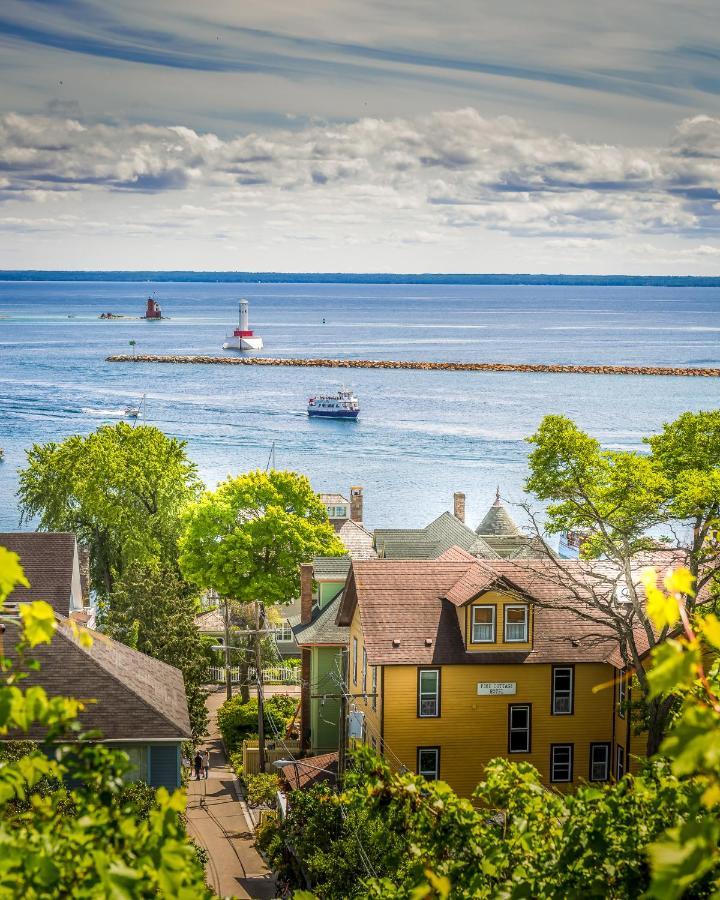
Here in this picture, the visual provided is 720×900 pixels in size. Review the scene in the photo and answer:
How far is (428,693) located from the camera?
3478 centimetres

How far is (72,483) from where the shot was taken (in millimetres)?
59219

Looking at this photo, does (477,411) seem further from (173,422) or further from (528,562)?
(528,562)

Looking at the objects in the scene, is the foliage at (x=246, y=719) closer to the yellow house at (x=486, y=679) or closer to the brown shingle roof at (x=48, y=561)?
the yellow house at (x=486, y=679)

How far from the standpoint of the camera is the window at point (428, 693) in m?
34.8

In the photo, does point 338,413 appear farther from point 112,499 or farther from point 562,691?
point 562,691

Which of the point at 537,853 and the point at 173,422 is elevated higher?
the point at 173,422

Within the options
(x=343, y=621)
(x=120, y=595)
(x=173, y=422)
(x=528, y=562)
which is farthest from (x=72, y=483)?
(x=173, y=422)

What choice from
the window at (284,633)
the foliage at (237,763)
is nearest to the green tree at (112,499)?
the window at (284,633)

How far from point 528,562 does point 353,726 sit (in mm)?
7609

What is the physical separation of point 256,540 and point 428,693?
18.4m

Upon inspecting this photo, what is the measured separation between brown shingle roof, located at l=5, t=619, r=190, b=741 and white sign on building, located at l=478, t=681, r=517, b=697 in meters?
9.03

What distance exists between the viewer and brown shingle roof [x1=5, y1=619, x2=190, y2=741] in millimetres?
28141

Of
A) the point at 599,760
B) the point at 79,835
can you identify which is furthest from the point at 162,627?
the point at 79,835

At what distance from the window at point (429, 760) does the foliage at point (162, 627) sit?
10383mm
